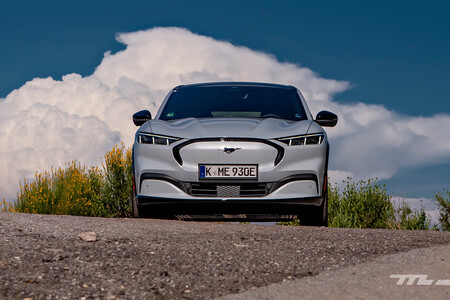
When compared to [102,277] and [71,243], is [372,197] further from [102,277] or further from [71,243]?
[102,277]

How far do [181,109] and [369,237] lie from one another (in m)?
3.13

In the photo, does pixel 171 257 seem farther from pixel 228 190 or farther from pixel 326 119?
pixel 326 119

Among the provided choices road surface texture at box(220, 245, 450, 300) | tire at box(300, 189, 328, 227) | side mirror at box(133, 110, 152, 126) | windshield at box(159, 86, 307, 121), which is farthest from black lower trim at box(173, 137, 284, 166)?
road surface texture at box(220, 245, 450, 300)

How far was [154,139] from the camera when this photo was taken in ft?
22.8

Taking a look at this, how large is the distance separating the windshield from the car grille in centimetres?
135

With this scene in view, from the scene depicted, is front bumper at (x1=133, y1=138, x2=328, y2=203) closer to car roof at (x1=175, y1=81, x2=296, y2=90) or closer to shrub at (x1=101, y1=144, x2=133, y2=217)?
car roof at (x1=175, y1=81, x2=296, y2=90)

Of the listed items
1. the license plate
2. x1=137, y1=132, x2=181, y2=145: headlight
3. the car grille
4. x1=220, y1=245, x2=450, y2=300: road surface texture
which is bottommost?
x1=220, y1=245, x2=450, y2=300: road surface texture

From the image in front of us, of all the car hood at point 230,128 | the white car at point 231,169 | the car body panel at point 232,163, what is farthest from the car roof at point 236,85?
the car body panel at point 232,163

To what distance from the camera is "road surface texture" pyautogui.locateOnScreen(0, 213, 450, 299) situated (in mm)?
4102

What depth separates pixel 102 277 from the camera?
4.33 m

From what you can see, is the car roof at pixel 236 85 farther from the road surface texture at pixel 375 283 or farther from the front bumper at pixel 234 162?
the road surface texture at pixel 375 283

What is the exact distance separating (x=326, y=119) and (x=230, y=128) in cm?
158

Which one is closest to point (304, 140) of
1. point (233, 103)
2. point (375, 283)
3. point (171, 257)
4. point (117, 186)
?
point (233, 103)

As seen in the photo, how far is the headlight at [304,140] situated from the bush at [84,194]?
5.31 metres
